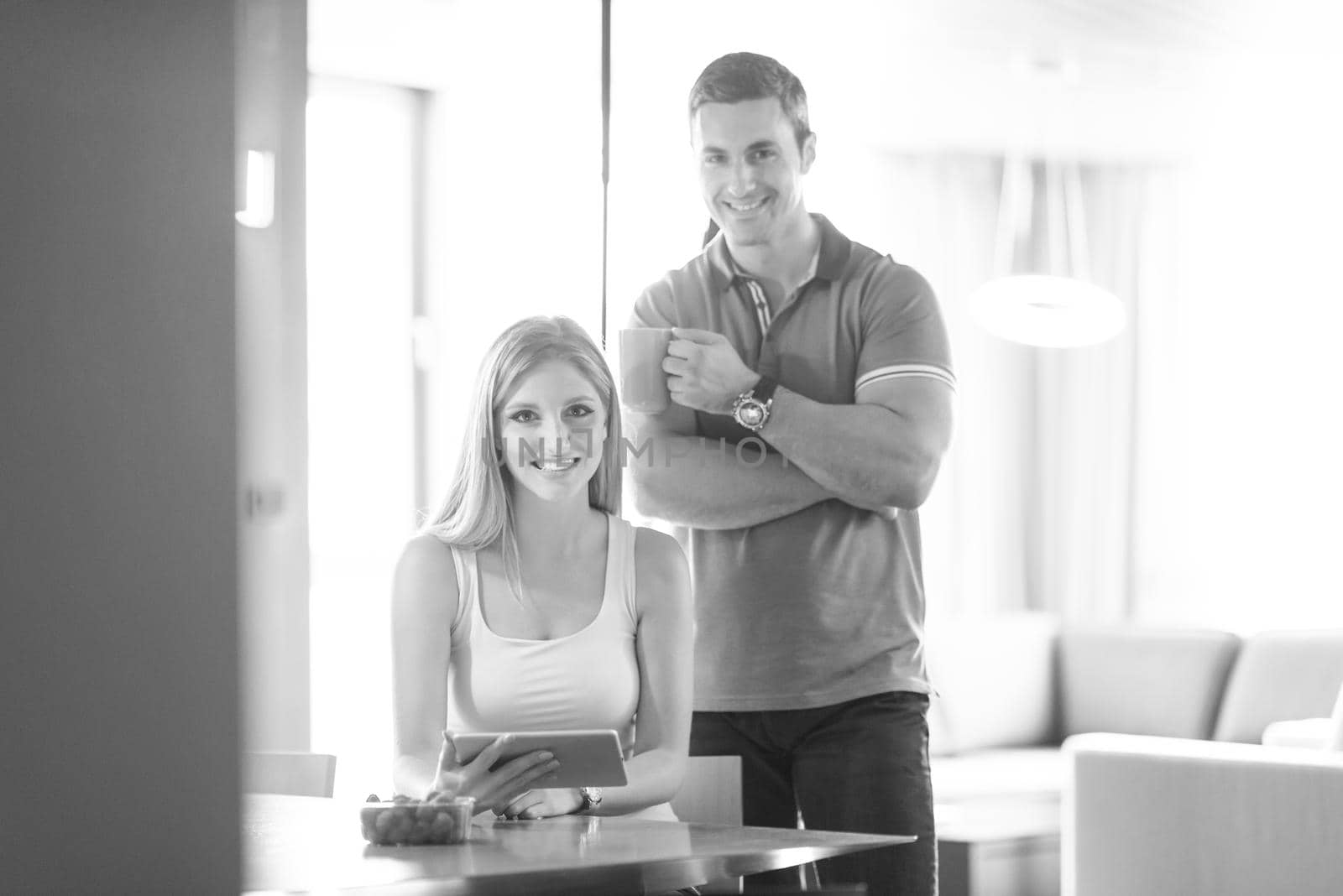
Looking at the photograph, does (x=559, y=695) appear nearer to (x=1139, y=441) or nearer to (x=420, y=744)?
(x=420, y=744)

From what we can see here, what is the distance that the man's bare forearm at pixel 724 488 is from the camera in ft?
6.69

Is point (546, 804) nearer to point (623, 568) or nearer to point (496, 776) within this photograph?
point (496, 776)

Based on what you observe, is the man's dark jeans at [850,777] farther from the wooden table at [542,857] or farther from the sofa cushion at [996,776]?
the sofa cushion at [996,776]

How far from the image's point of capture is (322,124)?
5223mm

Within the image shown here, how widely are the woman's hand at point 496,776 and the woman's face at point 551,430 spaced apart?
513mm

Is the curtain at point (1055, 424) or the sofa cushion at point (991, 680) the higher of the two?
the curtain at point (1055, 424)

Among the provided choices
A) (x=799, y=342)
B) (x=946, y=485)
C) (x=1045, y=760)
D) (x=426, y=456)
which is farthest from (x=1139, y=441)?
(x=799, y=342)

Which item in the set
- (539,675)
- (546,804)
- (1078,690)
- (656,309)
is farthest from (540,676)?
(1078,690)

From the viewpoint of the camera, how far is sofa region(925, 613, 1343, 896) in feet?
16.8

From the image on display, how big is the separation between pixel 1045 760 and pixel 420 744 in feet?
12.7

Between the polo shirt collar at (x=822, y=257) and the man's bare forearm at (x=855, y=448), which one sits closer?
the man's bare forearm at (x=855, y=448)

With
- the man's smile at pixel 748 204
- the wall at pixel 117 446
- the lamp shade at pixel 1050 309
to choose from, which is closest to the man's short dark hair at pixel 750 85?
the man's smile at pixel 748 204

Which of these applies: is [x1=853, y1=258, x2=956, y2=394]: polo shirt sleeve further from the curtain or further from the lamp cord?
the curtain

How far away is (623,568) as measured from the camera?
2.01 metres
